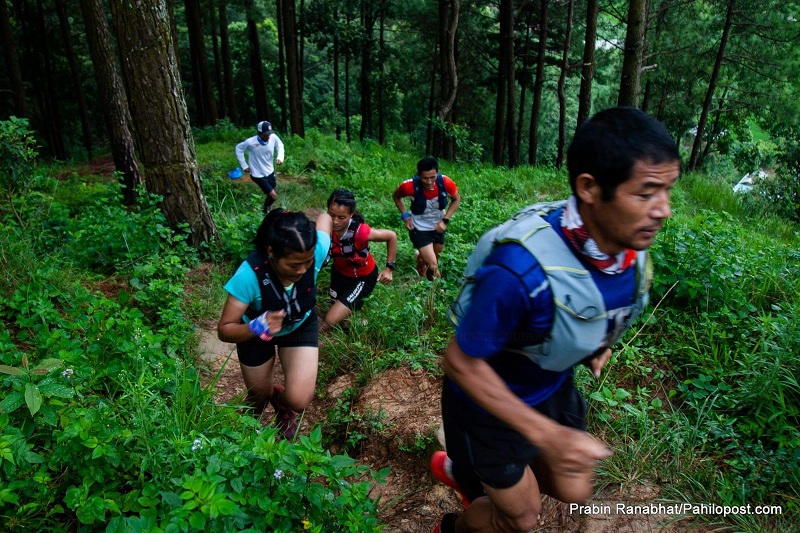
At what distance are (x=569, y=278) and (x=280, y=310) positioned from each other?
207 cm

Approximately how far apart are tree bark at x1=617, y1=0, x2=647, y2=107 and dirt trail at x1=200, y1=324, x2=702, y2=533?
4151mm

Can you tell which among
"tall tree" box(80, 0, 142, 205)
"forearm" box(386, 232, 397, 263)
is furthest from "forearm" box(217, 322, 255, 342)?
"tall tree" box(80, 0, 142, 205)

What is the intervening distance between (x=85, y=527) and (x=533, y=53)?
2020cm

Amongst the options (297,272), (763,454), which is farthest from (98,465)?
(763,454)

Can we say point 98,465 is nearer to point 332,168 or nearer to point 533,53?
point 332,168

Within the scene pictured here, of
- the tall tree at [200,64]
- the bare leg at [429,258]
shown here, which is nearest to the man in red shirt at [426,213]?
the bare leg at [429,258]

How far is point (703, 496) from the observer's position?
2982 mm

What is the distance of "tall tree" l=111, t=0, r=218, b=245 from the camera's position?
5820 millimetres

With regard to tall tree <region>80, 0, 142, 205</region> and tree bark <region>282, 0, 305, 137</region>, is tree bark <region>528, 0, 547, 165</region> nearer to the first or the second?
tree bark <region>282, 0, 305, 137</region>

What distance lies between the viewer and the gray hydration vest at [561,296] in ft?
5.67

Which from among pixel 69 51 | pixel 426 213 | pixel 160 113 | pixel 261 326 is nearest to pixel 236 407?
pixel 261 326

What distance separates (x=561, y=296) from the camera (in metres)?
1.72

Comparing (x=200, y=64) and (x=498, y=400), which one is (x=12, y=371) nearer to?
(x=498, y=400)

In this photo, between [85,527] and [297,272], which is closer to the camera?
[85,527]
